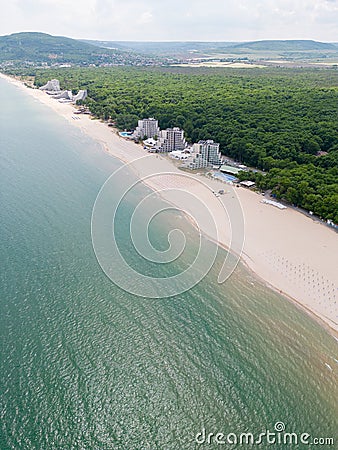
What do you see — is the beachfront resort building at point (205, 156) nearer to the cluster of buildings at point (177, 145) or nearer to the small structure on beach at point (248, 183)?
the cluster of buildings at point (177, 145)

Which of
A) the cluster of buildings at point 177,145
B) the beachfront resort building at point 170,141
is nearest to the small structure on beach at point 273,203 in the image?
the cluster of buildings at point 177,145

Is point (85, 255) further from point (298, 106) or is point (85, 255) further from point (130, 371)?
point (298, 106)

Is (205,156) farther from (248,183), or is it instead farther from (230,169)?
(248,183)

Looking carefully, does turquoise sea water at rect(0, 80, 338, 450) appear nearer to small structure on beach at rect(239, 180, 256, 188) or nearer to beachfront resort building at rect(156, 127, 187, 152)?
small structure on beach at rect(239, 180, 256, 188)

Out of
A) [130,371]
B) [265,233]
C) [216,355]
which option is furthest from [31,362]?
[265,233]

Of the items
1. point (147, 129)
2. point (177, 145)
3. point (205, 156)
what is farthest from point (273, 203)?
point (147, 129)

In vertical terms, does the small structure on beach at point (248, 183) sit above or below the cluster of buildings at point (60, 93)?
above
